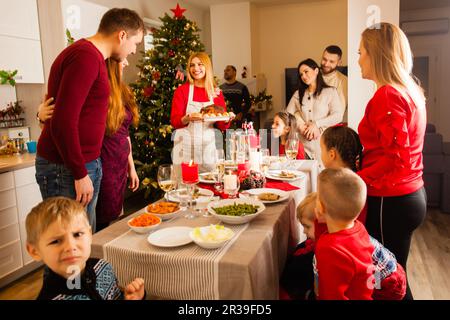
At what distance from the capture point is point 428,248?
336 centimetres

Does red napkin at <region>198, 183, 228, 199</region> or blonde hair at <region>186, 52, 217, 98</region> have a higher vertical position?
blonde hair at <region>186, 52, 217, 98</region>

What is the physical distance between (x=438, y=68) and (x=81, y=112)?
25.6 feet

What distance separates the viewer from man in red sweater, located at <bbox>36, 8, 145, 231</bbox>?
166cm

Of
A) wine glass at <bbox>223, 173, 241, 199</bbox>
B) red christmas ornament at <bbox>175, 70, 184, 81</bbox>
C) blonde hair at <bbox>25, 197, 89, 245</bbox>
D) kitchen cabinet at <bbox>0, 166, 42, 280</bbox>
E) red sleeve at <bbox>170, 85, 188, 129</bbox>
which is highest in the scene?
red christmas ornament at <bbox>175, 70, 184, 81</bbox>

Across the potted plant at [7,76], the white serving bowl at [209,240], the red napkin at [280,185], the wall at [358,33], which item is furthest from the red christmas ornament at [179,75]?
the white serving bowl at [209,240]

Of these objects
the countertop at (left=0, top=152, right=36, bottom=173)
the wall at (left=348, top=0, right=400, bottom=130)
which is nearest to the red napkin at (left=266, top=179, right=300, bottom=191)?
the wall at (left=348, top=0, right=400, bottom=130)

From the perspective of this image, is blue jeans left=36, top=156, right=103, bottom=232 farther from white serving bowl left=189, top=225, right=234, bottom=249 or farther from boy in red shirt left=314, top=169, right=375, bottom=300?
boy in red shirt left=314, top=169, right=375, bottom=300

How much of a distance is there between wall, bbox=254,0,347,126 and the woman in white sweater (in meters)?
3.30

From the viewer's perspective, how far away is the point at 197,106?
11.3 ft

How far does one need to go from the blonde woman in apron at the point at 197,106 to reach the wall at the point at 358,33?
1.16 metres

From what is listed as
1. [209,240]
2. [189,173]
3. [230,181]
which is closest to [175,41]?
[230,181]

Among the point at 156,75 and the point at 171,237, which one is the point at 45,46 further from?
the point at 171,237

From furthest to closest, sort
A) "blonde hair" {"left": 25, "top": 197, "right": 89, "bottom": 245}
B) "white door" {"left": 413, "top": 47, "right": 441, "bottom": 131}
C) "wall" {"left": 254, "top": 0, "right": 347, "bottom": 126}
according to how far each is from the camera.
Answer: "white door" {"left": 413, "top": 47, "right": 441, "bottom": 131} → "wall" {"left": 254, "top": 0, "right": 347, "bottom": 126} → "blonde hair" {"left": 25, "top": 197, "right": 89, "bottom": 245}

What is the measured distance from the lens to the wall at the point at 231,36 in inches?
259
